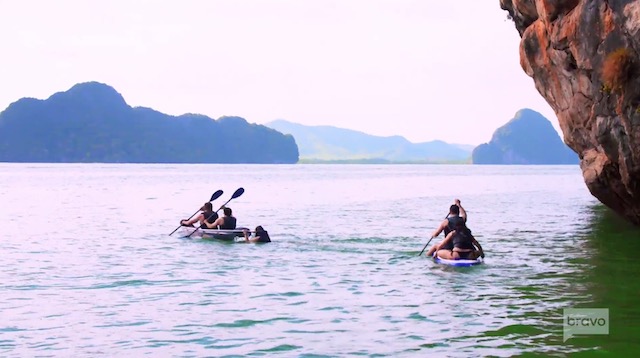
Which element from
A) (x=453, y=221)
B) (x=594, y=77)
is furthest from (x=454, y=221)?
(x=594, y=77)

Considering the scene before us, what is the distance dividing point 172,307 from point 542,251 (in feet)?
52.5

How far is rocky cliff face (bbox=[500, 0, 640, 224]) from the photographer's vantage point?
2459 centimetres

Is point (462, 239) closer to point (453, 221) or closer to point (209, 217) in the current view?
point (453, 221)

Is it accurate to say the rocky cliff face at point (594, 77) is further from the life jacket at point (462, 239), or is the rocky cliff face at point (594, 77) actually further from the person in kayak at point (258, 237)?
the person in kayak at point (258, 237)

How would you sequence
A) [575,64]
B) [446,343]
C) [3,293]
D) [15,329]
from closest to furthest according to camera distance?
[446,343]
[15,329]
[3,293]
[575,64]

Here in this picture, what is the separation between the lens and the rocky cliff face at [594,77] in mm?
24594

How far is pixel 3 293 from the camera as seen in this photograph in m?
20.0

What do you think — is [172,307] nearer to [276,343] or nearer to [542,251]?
[276,343]

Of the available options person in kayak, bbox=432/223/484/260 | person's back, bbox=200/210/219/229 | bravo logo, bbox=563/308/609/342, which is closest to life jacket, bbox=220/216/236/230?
person's back, bbox=200/210/219/229

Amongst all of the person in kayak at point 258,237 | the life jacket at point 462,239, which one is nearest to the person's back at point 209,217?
the person in kayak at point 258,237

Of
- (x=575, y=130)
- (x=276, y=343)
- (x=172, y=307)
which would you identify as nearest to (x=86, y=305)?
(x=172, y=307)

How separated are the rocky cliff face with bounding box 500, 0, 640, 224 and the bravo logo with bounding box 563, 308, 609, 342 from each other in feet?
29.6

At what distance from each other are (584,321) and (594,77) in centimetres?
1284

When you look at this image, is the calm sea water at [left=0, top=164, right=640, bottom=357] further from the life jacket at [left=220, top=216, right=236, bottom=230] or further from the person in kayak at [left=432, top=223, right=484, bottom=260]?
the life jacket at [left=220, top=216, right=236, bottom=230]
